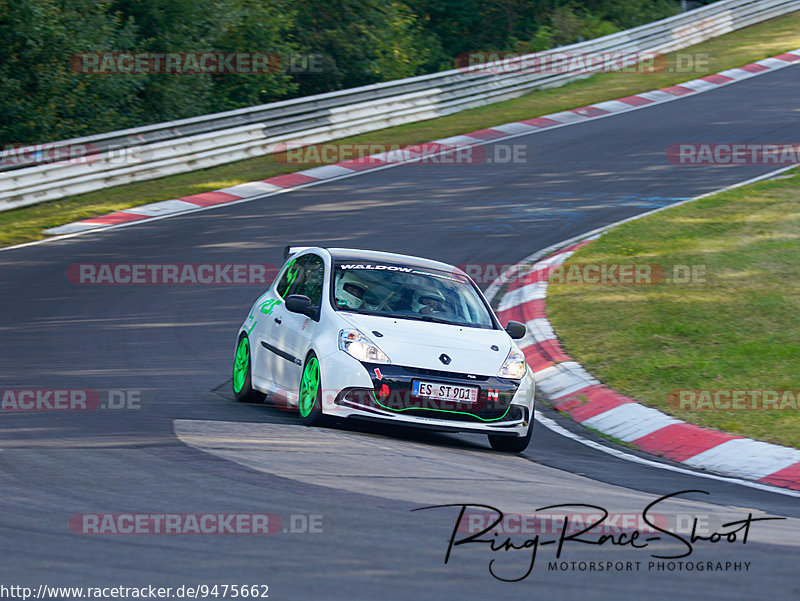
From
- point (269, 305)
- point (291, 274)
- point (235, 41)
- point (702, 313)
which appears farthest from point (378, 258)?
point (235, 41)

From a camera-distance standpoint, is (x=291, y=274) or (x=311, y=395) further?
(x=291, y=274)

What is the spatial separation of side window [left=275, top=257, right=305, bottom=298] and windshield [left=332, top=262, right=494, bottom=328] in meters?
0.71

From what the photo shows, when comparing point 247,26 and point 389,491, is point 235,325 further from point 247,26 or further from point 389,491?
point 247,26

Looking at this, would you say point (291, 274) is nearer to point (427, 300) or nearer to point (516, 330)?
point (427, 300)

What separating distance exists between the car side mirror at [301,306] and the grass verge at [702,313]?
336cm

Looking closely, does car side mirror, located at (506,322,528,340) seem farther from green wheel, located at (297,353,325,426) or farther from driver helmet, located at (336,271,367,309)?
green wheel, located at (297,353,325,426)

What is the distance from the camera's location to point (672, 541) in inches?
229

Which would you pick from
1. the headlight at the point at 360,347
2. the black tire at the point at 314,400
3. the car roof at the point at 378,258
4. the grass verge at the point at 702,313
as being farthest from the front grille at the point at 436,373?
the grass verge at the point at 702,313

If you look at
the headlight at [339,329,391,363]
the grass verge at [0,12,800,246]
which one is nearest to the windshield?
the headlight at [339,329,391,363]

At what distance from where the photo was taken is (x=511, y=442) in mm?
8812

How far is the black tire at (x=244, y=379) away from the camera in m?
10.1

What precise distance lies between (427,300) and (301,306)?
116cm

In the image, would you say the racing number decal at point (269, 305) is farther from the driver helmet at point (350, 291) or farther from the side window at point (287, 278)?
the driver helmet at point (350, 291)

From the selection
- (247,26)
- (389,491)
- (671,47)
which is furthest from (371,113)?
(389,491)
